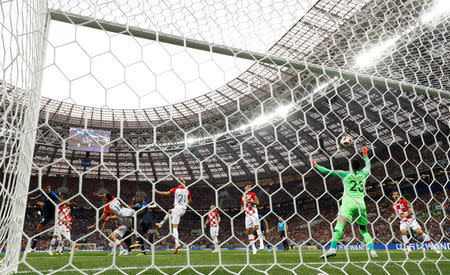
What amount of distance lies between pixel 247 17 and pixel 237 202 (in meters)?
29.9

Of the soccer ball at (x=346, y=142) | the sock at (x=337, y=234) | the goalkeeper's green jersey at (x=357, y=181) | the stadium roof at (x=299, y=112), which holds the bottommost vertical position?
the sock at (x=337, y=234)

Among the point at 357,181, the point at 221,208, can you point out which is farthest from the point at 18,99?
the point at 221,208

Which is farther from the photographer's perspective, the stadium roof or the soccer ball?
the soccer ball

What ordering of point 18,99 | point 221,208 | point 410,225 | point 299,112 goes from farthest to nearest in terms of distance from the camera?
point 221,208, point 299,112, point 410,225, point 18,99

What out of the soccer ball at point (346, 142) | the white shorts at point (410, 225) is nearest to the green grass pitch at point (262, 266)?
the soccer ball at point (346, 142)

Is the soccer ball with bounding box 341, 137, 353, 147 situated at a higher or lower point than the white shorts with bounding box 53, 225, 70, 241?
higher

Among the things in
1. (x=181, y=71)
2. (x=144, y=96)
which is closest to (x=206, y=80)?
(x=181, y=71)

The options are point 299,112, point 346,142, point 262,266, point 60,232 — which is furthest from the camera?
point 299,112

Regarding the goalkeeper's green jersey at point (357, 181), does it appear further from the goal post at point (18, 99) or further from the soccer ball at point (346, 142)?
the goal post at point (18, 99)

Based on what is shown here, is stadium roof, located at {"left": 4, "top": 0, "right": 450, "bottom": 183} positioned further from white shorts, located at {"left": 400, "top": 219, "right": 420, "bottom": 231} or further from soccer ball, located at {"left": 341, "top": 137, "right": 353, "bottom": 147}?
white shorts, located at {"left": 400, "top": 219, "right": 420, "bottom": 231}

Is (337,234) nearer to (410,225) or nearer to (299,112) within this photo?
(410,225)

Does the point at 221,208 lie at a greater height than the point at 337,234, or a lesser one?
greater

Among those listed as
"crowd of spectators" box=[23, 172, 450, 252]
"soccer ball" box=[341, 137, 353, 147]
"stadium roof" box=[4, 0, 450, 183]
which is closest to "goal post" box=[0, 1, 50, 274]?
"stadium roof" box=[4, 0, 450, 183]

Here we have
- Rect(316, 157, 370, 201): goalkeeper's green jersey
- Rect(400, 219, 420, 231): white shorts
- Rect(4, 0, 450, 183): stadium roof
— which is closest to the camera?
Rect(4, 0, 450, 183): stadium roof
